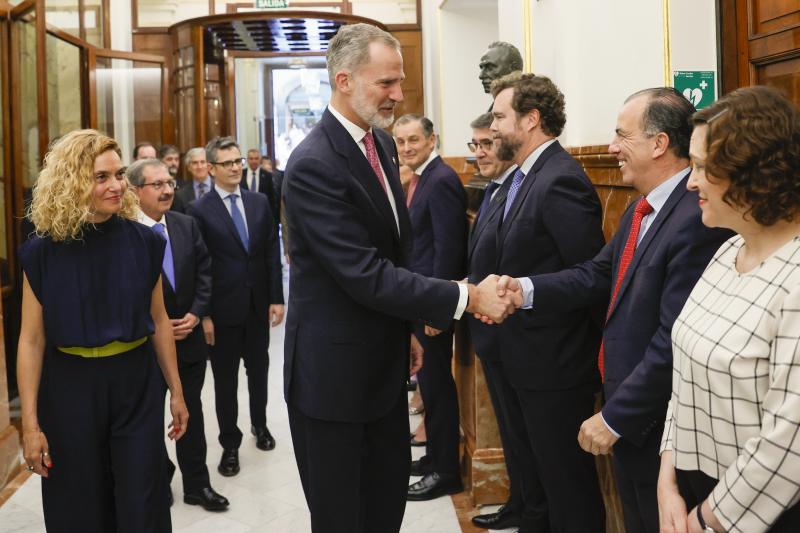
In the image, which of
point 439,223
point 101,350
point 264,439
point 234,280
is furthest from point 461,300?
point 264,439

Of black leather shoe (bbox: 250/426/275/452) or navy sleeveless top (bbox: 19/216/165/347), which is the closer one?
navy sleeveless top (bbox: 19/216/165/347)

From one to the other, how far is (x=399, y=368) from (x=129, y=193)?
110cm

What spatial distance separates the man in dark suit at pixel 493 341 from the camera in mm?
3270

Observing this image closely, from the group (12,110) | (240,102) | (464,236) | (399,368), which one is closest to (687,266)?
(399,368)

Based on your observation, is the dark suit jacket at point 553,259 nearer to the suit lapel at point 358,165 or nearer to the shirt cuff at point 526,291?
the shirt cuff at point 526,291

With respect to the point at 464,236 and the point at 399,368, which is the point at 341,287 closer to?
the point at 399,368

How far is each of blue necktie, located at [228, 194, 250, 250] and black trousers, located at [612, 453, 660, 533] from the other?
2.97 meters

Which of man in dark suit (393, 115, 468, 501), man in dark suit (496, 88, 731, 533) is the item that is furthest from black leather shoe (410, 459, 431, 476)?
man in dark suit (496, 88, 731, 533)

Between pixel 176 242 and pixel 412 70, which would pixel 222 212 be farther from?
pixel 412 70

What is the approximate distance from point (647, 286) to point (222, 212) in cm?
302

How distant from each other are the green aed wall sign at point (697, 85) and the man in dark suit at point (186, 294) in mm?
2299

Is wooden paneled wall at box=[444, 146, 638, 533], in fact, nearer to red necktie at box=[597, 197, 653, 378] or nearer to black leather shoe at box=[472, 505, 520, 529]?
black leather shoe at box=[472, 505, 520, 529]

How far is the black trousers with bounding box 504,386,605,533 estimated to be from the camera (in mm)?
2951

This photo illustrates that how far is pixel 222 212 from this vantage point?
476 centimetres
